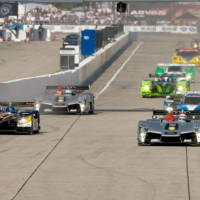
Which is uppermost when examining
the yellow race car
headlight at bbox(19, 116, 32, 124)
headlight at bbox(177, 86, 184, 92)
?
headlight at bbox(19, 116, 32, 124)

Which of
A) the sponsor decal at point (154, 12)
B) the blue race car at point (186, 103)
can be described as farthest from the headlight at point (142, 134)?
the sponsor decal at point (154, 12)

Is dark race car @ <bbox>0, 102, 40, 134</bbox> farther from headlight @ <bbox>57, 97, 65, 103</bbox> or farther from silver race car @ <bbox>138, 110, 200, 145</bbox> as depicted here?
headlight @ <bbox>57, 97, 65, 103</bbox>

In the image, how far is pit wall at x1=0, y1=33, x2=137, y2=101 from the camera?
3662 cm

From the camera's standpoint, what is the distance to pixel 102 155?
21375mm

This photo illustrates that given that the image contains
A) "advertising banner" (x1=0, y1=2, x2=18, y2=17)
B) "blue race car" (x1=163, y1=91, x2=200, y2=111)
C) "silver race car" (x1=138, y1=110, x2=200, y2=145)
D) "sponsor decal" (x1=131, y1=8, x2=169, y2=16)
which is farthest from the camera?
"sponsor decal" (x1=131, y1=8, x2=169, y2=16)

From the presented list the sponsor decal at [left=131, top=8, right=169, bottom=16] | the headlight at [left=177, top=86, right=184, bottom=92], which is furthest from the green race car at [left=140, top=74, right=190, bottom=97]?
the sponsor decal at [left=131, top=8, right=169, bottom=16]

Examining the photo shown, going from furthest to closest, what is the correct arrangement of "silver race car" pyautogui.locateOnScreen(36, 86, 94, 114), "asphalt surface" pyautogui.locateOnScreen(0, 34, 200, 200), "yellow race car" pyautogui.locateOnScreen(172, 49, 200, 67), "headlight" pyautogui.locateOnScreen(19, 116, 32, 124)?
1. "yellow race car" pyautogui.locateOnScreen(172, 49, 200, 67)
2. "silver race car" pyautogui.locateOnScreen(36, 86, 94, 114)
3. "headlight" pyautogui.locateOnScreen(19, 116, 32, 124)
4. "asphalt surface" pyautogui.locateOnScreen(0, 34, 200, 200)

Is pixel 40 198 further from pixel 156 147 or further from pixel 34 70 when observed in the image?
pixel 34 70

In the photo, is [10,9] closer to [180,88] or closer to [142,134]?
[180,88]

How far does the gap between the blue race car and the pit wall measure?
19.2 ft

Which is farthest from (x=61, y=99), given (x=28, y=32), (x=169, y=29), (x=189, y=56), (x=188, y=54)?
(x=169, y=29)

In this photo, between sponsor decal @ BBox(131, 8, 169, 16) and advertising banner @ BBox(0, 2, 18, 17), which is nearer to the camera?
advertising banner @ BBox(0, 2, 18, 17)

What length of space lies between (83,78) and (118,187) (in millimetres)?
33598

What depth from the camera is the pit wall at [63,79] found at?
36.6m
